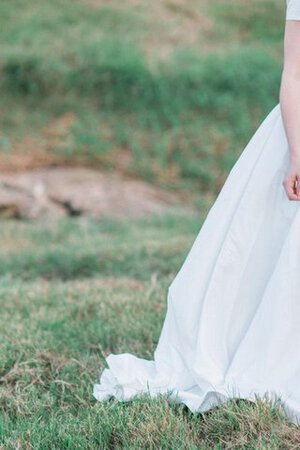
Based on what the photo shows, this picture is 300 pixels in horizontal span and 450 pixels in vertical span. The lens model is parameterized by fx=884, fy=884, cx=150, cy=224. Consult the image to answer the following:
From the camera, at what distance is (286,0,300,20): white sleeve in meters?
2.65

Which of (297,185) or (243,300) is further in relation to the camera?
(243,300)

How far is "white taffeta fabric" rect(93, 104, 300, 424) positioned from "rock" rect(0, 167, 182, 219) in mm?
6089

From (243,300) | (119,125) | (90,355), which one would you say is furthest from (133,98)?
(243,300)

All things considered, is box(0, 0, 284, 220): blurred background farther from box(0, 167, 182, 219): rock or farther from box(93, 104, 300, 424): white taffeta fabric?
box(93, 104, 300, 424): white taffeta fabric

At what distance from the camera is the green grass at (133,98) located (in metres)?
10.3

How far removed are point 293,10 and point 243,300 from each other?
3.09 feet

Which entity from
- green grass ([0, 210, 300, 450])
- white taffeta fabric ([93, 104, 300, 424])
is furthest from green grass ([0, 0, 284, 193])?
white taffeta fabric ([93, 104, 300, 424])

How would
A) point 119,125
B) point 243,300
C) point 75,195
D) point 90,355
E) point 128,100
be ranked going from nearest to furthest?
1. point 243,300
2. point 90,355
3. point 75,195
4. point 119,125
5. point 128,100

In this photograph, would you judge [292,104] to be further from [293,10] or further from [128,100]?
[128,100]

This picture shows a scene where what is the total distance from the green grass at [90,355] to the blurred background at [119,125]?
40 millimetres

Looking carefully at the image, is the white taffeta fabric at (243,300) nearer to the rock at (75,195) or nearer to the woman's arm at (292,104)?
the woman's arm at (292,104)

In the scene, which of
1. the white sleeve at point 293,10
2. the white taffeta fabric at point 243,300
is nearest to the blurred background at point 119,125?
the white taffeta fabric at point 243,300

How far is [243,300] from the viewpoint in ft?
9.59

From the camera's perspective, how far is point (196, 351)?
9.51ft
